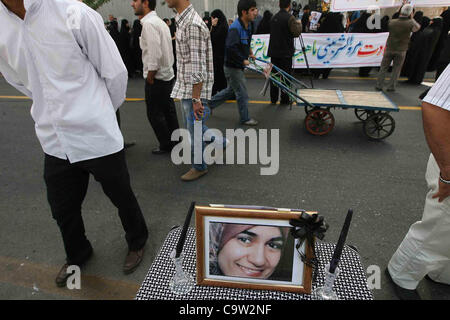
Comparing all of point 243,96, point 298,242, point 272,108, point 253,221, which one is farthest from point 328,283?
point 272,108

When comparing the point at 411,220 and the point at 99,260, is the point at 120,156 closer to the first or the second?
the point at 99,260

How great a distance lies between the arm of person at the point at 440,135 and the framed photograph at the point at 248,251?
34.5 inches

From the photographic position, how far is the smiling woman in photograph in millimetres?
1160

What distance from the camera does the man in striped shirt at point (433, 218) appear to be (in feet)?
4.59

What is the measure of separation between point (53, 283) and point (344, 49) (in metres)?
8.23

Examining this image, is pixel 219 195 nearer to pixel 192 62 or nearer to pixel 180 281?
pixel 192 62

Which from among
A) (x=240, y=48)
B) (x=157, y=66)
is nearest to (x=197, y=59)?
(x=157, y=66)

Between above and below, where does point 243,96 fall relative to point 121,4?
below

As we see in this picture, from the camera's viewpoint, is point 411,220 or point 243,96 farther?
point 243,96

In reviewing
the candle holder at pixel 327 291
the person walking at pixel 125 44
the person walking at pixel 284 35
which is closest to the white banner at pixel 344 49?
the person walking at pixel 284 35

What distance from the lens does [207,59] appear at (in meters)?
2.87

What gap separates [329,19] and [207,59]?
6.45m

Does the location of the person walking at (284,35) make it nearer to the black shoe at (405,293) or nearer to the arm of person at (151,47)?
the arm of person at (151,47)

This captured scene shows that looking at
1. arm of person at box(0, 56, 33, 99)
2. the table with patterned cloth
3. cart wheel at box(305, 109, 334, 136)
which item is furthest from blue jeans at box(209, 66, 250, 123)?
the table with patterned cloth
